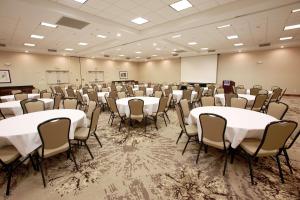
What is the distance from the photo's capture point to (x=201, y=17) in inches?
205

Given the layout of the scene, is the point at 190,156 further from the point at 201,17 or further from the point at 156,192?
the point at 201,17

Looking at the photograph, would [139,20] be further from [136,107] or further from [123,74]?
[123,74]

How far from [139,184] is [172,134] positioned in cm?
201

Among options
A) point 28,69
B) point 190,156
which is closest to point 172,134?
point 190,156

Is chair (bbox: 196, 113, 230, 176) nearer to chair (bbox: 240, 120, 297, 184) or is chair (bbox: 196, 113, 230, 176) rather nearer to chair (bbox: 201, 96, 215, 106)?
chair (bbox: 240, 120, 297, 184)

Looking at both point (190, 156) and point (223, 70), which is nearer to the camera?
point (190, 156)

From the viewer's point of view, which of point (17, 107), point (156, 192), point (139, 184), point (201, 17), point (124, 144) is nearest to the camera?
point (156, 192)

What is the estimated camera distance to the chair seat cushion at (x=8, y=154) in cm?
205

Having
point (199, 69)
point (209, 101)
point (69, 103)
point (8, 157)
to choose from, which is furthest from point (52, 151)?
point (199, 69)

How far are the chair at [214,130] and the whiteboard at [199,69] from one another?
12.1 meters

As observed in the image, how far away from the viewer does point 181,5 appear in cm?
459

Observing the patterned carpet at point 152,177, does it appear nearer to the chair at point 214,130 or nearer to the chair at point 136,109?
the chair at point 214,130

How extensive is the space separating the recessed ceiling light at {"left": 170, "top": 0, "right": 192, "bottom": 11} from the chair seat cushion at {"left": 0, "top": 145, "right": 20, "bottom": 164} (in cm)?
508

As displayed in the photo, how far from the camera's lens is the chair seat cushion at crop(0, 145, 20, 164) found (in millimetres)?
2055
